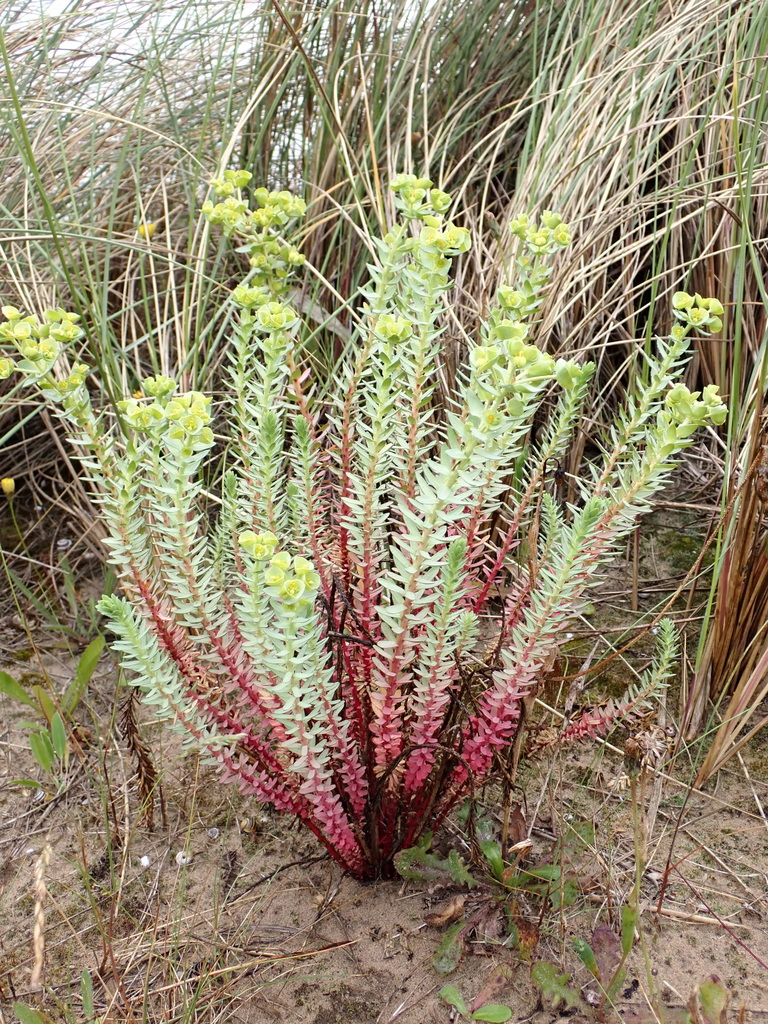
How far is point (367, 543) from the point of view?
1412mm

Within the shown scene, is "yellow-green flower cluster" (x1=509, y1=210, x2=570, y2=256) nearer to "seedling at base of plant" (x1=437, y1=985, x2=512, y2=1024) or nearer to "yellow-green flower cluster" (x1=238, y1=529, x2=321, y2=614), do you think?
"yellow-green flower cluster" (x1=238, y1=529, x2=321, y2=614)

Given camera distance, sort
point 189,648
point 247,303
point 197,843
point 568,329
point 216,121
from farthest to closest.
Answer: point 216,121
point 568,329
point 197,843
point 189,648
point 247,303

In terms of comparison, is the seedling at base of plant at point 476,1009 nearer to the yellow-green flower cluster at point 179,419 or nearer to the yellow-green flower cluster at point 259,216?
the yellow-green flower cluster at point 179,419

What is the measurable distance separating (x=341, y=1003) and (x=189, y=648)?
647 mm

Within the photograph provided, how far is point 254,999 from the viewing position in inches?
56.2

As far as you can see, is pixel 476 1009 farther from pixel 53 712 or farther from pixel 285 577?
pixel 53 712

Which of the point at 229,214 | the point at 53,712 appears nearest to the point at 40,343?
the point at 229,214

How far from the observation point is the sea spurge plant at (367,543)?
3.84ft

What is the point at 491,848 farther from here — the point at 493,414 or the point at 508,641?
the point at 493,414

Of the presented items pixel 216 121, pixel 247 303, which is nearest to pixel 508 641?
pixel 247 303

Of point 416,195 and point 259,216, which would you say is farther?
point 259,216

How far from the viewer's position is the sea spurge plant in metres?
1.17

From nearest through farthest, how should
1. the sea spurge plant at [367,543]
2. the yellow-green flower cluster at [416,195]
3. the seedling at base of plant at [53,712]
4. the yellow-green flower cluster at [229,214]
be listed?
the sea spurge plant at [367,543] < the yellow-green flower cluster at [416,195] < the yellow-green flower cluster at [229,214] < the seedling at base of plant at [53,712]

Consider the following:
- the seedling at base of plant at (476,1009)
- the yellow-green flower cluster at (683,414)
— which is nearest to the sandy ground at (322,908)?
the seedling at base of plant at (476,1009)
